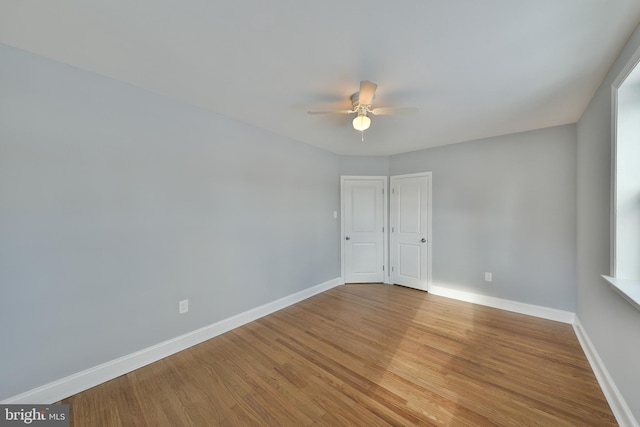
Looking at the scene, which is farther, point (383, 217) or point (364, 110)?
point (383, 217)

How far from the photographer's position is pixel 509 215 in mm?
3102

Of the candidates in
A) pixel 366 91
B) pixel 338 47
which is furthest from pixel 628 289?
pixel 338 47

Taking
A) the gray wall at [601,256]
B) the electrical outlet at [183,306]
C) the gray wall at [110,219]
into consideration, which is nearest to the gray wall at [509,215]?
the gray wall at [601,256]

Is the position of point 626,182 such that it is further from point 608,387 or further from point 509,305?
point 509,305

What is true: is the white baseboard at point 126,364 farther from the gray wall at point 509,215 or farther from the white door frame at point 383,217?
the gray wall at point 509,215

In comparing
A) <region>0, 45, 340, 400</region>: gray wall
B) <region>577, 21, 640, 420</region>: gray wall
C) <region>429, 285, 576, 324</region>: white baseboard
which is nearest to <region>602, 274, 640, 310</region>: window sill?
<region>577, 21, 640, 420</region>: gray wall

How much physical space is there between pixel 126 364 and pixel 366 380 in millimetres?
1998

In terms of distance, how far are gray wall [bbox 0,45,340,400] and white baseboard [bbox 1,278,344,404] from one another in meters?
0.05

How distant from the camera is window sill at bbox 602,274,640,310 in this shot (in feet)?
4.19

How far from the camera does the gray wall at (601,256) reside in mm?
1400

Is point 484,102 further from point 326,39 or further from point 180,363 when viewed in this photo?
point 180,363

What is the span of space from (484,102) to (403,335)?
2.51 meters

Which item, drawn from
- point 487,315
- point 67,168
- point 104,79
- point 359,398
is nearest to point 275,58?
point 104,79

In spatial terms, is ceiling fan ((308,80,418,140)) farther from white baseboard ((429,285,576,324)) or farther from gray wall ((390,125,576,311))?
white baseboard ((429,285,576,324))
